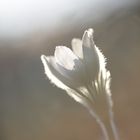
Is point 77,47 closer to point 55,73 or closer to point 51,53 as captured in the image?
point 55,73

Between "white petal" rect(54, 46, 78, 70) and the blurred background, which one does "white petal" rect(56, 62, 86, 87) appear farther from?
the blurred background

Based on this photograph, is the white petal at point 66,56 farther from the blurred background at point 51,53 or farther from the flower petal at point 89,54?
the blurred background at point 51,53

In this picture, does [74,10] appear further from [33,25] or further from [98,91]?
[98,91]

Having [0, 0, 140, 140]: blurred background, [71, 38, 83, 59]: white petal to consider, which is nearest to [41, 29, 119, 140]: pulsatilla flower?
[71, 38, 83, 59]: white petal

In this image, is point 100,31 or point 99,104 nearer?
point 99,104

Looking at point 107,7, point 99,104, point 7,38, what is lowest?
point 99,104

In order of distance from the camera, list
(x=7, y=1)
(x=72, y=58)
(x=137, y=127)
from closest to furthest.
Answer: (x=72, y=58), (x=137, y=127), (x=7, y=1)

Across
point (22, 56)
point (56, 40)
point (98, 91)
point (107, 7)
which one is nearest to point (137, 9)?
point (107, 7)

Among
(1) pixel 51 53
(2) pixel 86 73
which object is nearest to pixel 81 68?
(2) pixel 86 73
